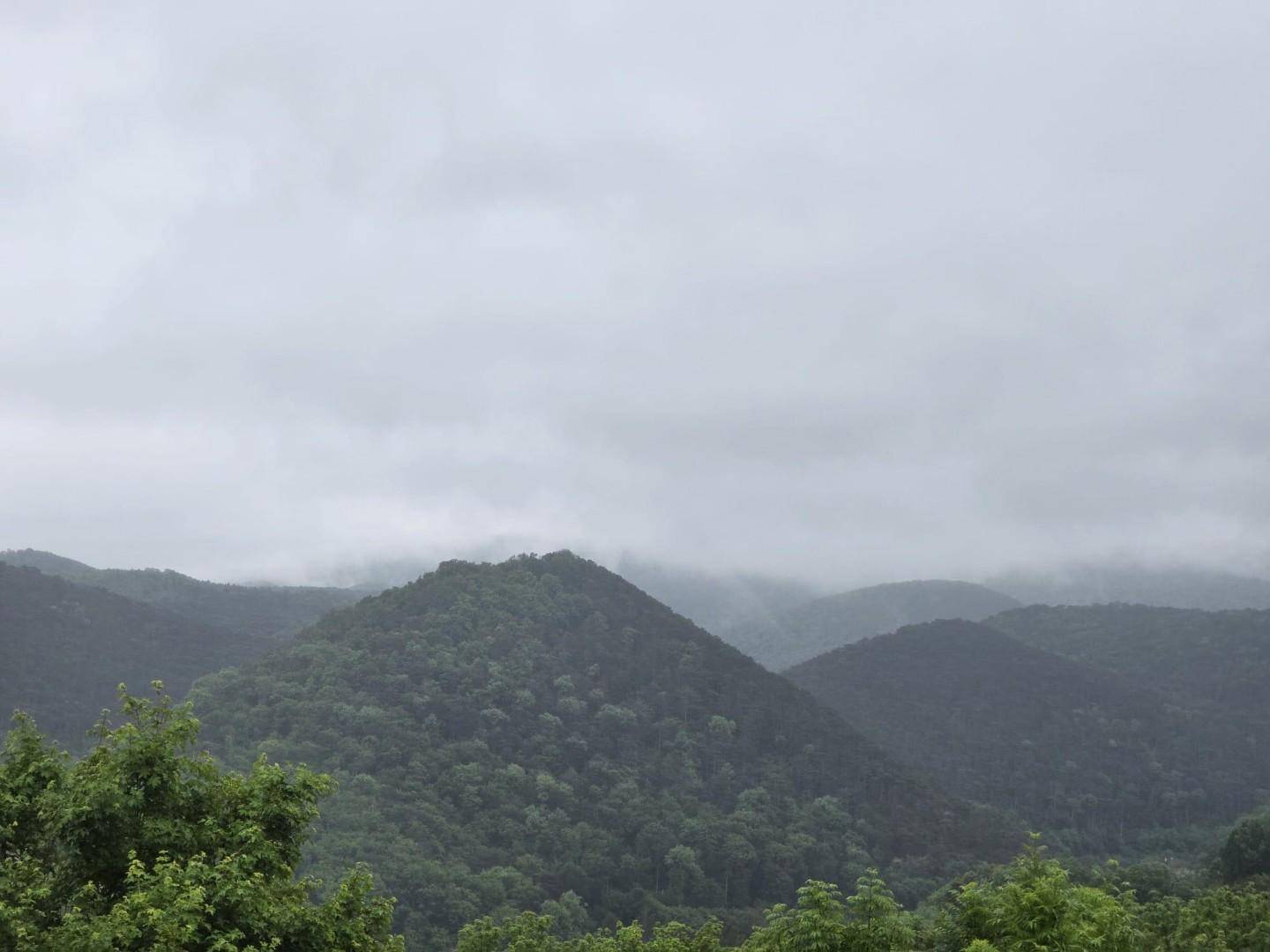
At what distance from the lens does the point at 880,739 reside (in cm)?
16288

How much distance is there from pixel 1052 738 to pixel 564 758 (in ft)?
324

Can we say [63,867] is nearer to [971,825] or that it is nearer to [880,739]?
[971,825]

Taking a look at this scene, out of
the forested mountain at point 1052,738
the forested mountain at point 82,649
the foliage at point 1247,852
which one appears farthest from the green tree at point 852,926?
the forested mountain at point 1052,738

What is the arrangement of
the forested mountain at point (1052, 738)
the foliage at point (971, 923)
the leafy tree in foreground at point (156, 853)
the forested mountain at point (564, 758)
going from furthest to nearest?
the forested mountain at point (1052, 738)
the forested mountain at point (564, 758)
the foliage at point (971, 923)
the leafy tree in foreground at point (156, 853)

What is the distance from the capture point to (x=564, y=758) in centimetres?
11219

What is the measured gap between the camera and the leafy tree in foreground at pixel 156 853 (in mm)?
15250

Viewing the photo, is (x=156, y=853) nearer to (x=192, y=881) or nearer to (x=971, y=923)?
(x=192, y=881)

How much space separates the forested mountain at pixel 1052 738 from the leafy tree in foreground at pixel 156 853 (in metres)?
139

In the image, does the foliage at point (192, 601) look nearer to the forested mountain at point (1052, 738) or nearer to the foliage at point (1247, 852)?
the forested mountain at point (1052, 738)

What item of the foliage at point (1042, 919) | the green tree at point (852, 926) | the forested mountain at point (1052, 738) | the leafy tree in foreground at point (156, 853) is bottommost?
the forested mountain at point (1052, 738)

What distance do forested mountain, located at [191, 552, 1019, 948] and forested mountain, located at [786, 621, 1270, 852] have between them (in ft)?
107

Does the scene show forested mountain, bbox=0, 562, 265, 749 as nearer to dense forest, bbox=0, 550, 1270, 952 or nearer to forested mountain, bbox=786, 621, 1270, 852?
dense forest, bbox=0, 550, 1270, 952

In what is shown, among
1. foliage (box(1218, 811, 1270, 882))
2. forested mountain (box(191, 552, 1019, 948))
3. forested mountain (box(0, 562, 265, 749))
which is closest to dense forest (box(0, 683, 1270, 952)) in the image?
forested mountain (box(191, 552, 1019, 948))

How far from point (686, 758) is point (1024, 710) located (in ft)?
286
